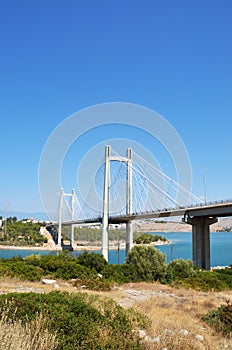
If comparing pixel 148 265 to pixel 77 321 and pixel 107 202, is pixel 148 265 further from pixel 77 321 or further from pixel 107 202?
pixel 107 202

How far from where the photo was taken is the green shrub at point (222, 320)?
6.77 metres

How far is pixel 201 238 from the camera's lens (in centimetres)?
3788

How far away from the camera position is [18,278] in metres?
14.1

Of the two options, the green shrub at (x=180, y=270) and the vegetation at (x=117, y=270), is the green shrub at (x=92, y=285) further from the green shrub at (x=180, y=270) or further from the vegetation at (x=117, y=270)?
the green shrub at (x=180, y=270)

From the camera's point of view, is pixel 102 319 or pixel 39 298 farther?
pixel 39 298

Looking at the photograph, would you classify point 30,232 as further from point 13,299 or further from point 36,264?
point 13,299

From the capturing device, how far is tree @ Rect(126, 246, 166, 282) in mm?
20047

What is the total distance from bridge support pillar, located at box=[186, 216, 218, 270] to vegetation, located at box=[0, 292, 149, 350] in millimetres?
32594

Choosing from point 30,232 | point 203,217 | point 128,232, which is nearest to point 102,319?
point 203,217

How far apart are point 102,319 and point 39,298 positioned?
1072mm

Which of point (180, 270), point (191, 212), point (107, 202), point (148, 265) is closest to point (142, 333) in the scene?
point (148, 265)

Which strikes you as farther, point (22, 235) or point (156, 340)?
point (22, 235)

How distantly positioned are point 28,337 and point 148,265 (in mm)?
16788

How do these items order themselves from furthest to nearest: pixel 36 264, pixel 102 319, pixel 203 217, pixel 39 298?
pixel 203 217, pixel 36 264, pixel 39 298, pixel 102 319
